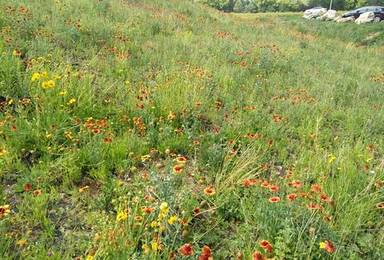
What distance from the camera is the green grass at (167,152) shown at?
9.23 feet

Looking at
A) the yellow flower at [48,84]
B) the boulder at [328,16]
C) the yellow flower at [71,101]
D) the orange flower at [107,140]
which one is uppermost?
the yellow flower at [48,84]

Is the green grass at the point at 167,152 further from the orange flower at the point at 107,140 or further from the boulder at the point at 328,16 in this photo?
the boulder at the point at 328,16

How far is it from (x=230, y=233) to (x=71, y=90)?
2.69 metres

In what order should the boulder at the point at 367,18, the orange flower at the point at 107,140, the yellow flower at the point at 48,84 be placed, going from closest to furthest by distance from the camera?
the orange flower at the point at 107,140 → the yellow flower at the point at 48,84 → the boulder at the point at 367,18

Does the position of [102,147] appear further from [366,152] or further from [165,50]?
[165,50]

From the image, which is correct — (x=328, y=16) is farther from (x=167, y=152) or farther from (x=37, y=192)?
(x=37, y=192)

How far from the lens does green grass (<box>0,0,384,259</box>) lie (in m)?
2.81

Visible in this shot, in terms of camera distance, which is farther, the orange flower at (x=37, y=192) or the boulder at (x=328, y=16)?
the boulder at (x=328, y=16)

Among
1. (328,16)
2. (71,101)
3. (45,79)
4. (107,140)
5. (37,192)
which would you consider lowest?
(328,16)

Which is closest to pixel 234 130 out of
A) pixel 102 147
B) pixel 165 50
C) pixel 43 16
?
pixel 102 147

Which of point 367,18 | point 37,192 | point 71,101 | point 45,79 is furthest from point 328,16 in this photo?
point 37,192

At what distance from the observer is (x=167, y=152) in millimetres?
3432

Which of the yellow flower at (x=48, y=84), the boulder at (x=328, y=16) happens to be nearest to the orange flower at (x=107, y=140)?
the yellow flower at (x=48, y=84)

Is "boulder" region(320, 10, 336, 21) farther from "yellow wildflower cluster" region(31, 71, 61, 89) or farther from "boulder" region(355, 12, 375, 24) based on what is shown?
"yellow wildflower cluster" region(31, 71, 61, 89)
